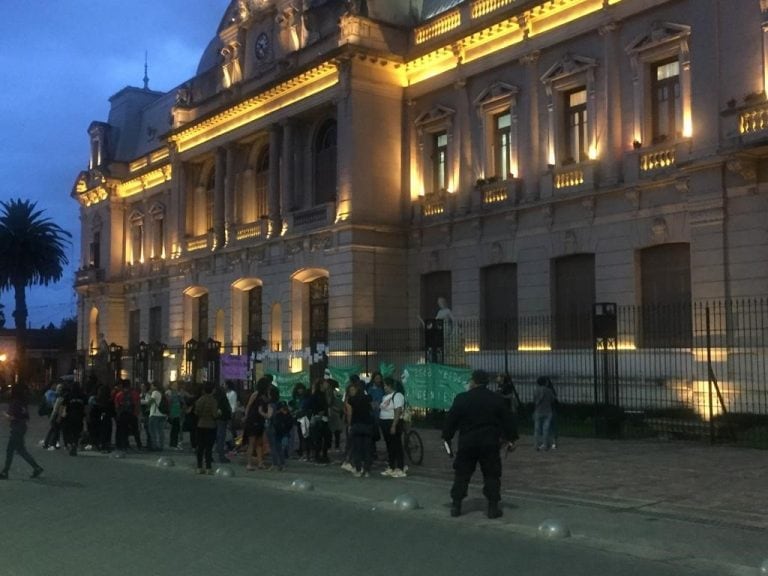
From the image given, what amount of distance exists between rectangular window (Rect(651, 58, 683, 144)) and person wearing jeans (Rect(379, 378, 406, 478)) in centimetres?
1341

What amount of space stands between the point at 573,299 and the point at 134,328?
104ft

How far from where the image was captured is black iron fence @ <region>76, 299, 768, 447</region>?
21.6 meters

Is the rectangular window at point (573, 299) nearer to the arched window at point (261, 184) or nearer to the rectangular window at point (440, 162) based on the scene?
the rectangular window at point (440, 162)

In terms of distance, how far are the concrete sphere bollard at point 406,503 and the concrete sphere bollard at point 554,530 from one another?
2371 mm

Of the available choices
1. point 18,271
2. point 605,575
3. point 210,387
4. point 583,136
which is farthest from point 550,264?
point 18,271

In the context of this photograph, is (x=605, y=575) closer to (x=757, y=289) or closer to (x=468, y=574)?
(x=468, y=574)

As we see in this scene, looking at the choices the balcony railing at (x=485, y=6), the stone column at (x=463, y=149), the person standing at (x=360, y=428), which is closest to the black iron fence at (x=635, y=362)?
the stone column at (x=463, y=149)

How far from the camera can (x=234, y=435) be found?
72.7 feet

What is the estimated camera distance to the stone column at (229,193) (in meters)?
41.2

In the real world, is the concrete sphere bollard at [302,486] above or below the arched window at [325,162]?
below

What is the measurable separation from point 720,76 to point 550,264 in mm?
7728

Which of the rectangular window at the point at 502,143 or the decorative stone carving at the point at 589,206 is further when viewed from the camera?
the rectangular window at the point at 502,143

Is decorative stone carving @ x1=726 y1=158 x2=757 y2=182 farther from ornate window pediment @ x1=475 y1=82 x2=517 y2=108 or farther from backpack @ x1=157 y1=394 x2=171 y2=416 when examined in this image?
backpack @ x1=157 y1=394 x2=171 y2=416

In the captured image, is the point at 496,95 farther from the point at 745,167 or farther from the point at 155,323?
the point at 155,323
